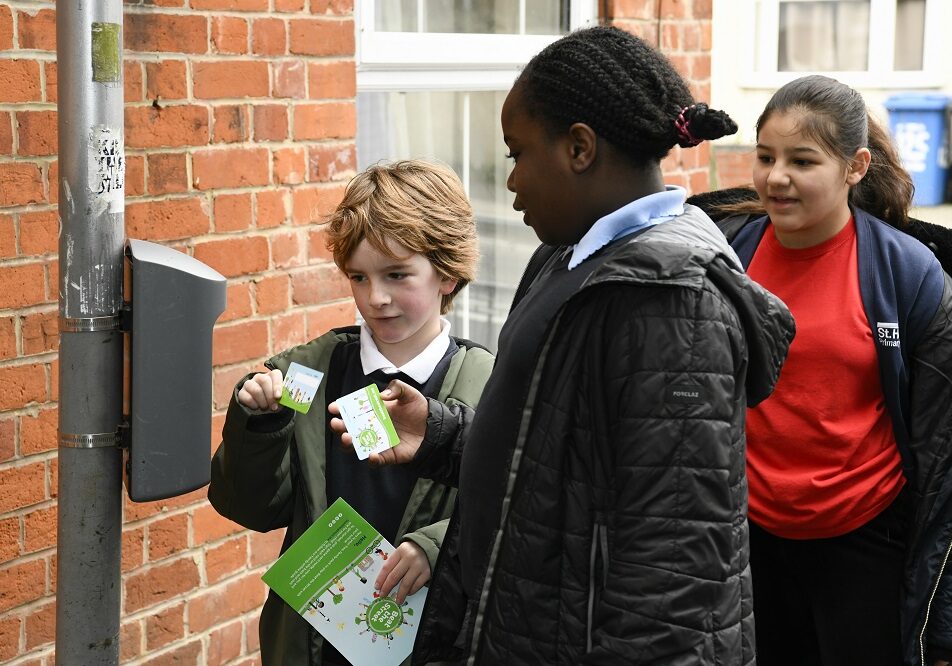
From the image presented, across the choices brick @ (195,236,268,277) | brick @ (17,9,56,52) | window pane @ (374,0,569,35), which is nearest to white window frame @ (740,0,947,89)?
window pane @ (374,0,569,35)

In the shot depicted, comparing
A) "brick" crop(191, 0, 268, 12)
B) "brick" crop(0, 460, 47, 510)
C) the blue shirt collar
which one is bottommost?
"brick" crop(0, 460, 47, 510)

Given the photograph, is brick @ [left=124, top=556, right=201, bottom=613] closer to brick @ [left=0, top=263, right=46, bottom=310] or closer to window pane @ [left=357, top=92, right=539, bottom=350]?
brick @ [left=0, top=263, right=46, bottom=310]

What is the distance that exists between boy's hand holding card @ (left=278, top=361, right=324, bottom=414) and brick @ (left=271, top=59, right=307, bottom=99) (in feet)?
4.60

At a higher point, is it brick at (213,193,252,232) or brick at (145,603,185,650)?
brick at (213,193,252,232)

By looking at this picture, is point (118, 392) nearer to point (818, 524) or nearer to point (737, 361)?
point (737, 361)

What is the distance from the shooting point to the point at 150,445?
6.71 feet

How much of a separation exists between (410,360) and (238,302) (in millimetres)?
1051

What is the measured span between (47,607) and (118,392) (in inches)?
52.3

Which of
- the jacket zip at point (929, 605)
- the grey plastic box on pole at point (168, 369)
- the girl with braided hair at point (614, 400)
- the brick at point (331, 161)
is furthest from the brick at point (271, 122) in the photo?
the jacket zip at point (929, 605)

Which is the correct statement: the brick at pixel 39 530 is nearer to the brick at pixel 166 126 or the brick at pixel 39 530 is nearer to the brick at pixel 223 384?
the brick at pixel 223 384

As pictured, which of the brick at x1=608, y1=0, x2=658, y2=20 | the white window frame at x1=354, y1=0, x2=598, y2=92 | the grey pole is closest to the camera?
the grey pole

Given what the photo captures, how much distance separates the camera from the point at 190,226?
11.1 ft

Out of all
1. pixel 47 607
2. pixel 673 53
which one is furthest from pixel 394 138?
pixel 47 607

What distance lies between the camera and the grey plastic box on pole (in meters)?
2.02
